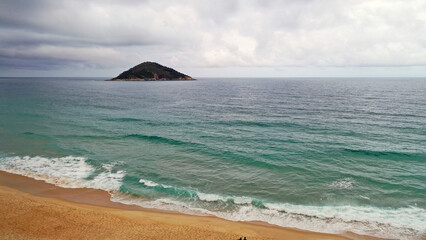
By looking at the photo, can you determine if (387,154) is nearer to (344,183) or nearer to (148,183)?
(344,183)

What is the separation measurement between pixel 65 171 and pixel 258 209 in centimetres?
2372

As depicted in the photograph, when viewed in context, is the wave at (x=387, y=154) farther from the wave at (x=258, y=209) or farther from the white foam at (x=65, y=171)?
the white foam at (x=65, y=171)

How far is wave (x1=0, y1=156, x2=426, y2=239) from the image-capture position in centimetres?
1831

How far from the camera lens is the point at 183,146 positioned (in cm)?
3750

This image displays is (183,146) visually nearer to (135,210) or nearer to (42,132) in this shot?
(135,210)

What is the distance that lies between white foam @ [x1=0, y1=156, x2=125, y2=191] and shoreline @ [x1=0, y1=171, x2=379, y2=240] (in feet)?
9.13

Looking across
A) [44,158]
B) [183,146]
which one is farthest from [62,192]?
[183,146]

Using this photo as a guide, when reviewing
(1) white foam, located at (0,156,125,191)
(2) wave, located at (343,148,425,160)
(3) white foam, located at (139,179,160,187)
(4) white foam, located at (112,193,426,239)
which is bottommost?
(4) white foam, located at (112,193,426,239)

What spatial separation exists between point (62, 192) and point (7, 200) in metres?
4.24

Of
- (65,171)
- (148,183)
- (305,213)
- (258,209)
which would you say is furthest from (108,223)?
(305,213)

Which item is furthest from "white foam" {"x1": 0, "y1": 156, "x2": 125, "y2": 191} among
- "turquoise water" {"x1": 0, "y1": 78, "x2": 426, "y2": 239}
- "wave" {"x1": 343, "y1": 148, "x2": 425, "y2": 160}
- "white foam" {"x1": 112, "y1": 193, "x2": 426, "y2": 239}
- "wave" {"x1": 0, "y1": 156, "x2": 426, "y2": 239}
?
"wave" {"x1": 343, "y1": 148, "x2": 425, "y2": 160}

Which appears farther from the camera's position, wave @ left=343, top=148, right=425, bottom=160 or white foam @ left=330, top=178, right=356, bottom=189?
wave @ left=343, top=148, right=425, bottom=160

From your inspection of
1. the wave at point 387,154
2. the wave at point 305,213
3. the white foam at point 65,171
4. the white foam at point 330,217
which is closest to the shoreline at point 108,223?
the white foam at point 330,217

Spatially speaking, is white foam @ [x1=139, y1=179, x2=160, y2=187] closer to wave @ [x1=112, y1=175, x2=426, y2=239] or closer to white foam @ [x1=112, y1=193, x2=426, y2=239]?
wave @ [x1=112, y1=175, x2=426, y2=239]
